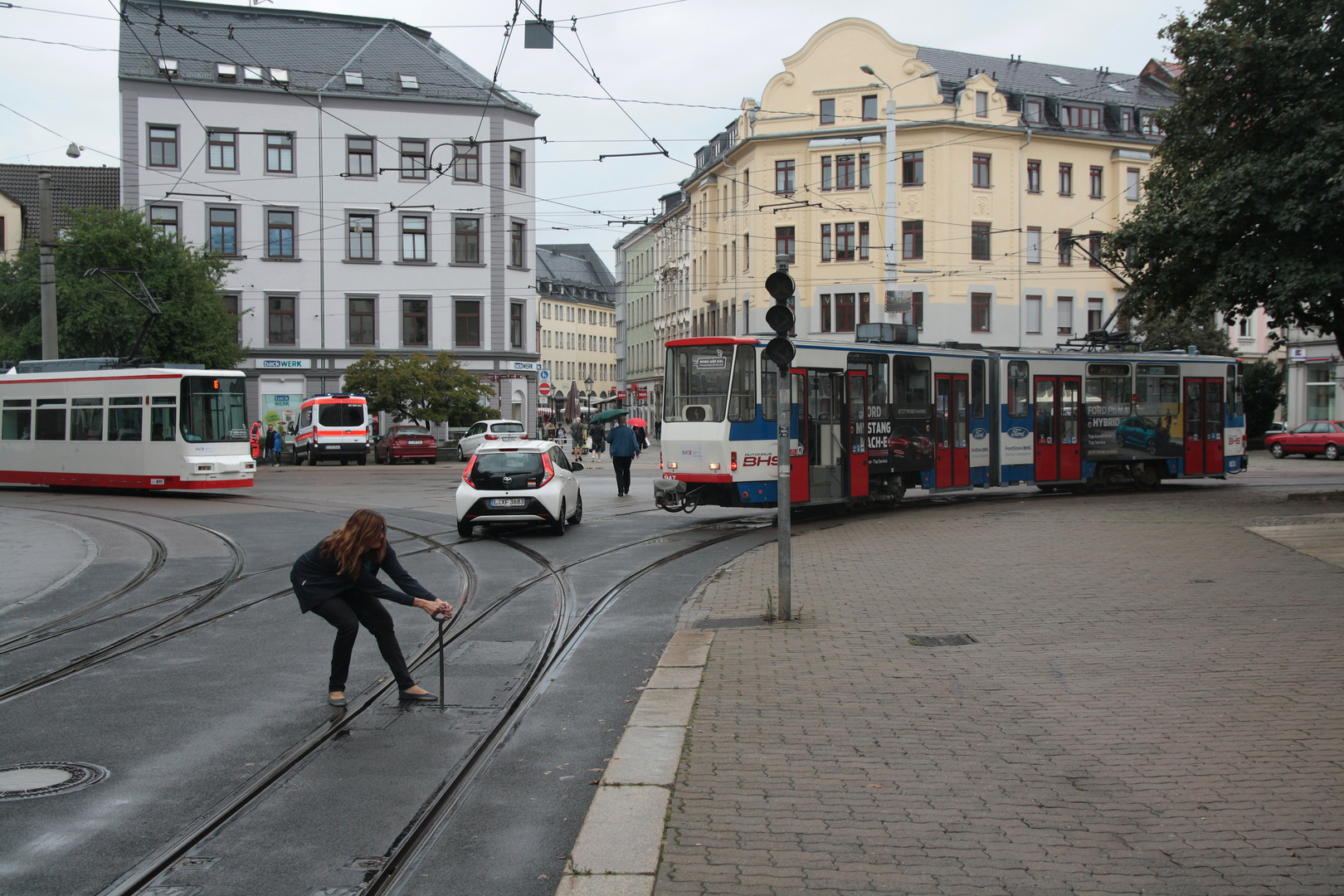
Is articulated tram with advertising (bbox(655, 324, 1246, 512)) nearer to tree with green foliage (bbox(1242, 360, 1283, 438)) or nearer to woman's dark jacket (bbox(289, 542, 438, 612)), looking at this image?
woman's dark jacket (bbox(289, 542, 438, 612))

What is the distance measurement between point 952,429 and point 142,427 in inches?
682

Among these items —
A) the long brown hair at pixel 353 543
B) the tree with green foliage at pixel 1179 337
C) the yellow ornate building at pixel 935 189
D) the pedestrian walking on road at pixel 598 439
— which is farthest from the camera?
the yellow ornate building at pixel 935 189

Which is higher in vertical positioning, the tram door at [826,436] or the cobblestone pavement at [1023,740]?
the tram door at [826,436]

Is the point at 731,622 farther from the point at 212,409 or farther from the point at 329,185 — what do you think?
the point at 329,185

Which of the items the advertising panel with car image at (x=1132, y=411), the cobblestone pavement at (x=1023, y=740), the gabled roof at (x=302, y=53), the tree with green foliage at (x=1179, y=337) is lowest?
the cobblestone pavement at (x=1023, y=740)

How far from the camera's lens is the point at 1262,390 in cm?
4981

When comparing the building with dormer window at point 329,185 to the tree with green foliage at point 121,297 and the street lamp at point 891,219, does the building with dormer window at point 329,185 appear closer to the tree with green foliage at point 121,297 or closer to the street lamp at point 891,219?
the tree with green foliage at point 121,297

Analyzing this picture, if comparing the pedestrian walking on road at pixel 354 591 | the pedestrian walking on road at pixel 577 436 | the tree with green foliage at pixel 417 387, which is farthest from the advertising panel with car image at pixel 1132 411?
the tree with green foliage at pixel 417 387

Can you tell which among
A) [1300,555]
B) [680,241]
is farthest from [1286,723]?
[680,241]

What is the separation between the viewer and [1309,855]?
4422 mm

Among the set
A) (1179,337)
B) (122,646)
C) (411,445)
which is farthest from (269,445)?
(1179,337)

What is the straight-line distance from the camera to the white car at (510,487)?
1733 cm

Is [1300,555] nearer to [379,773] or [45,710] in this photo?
[379,773]

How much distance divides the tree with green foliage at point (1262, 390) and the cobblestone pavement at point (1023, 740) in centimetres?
4198
